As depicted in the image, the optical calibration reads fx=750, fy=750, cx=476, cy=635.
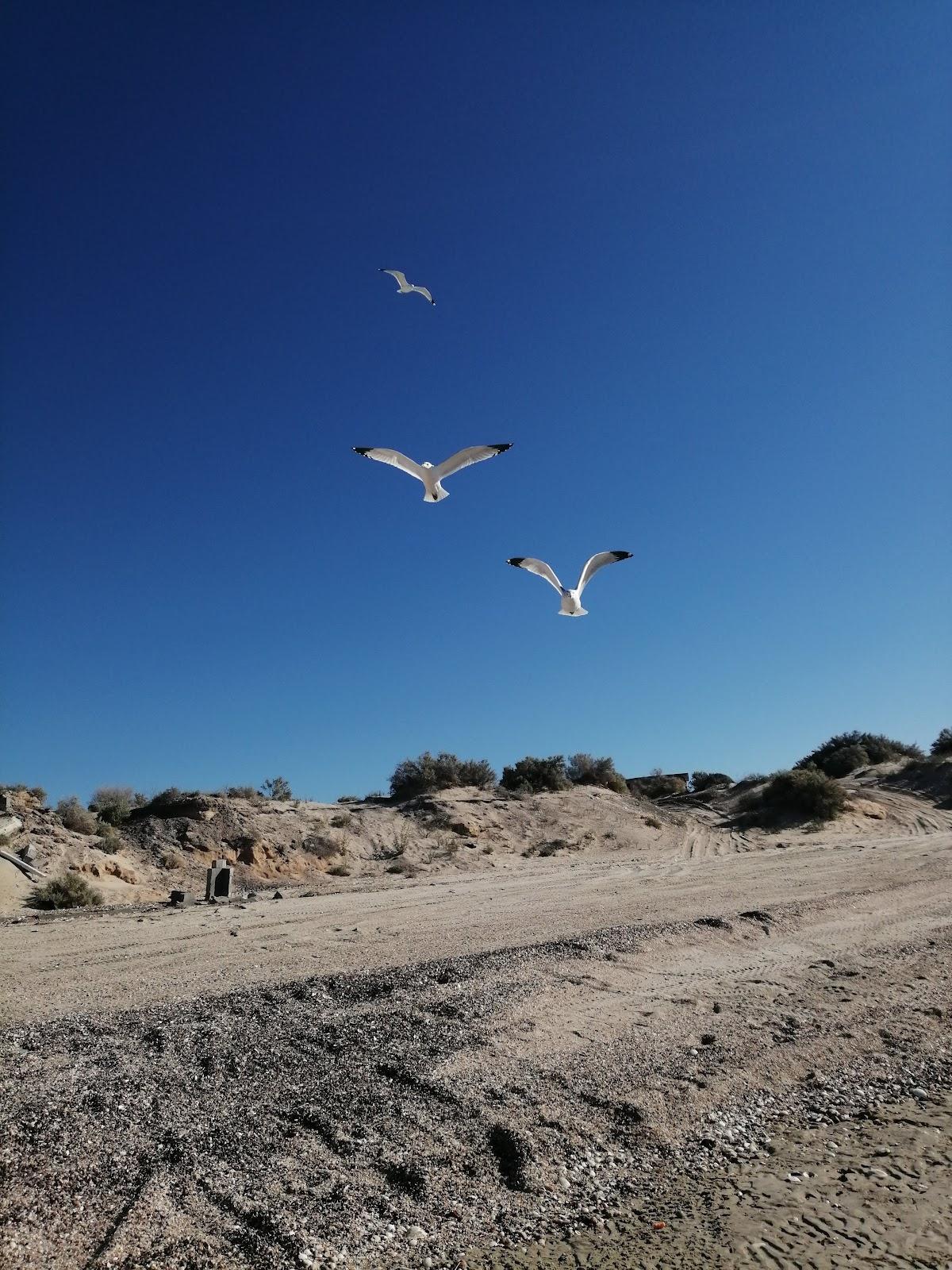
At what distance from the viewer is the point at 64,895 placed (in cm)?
1229

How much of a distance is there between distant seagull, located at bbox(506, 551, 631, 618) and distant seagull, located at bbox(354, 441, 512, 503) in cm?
202

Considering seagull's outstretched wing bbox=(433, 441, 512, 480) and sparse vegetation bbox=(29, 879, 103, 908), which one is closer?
seagull's outstretched wing bbox=(433, 441, 512, 480)

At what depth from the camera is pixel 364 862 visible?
1855 cm

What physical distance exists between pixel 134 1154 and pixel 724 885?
10279 mm

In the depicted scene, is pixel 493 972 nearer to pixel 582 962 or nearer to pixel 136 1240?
pixel 582 962

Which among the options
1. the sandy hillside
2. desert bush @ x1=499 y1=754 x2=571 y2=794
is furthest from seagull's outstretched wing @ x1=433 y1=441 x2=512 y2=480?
desert bush @ x1=499 y1=754 x2=571 y2=794

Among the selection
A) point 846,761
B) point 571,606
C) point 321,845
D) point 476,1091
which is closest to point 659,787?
point 846,761

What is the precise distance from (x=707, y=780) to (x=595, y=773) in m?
9.26

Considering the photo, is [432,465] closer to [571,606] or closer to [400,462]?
[400,462]

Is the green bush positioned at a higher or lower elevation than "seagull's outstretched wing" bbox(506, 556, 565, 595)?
lower

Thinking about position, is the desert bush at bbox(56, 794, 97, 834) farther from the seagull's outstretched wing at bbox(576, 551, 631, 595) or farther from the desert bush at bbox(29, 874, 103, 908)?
the seagull's outstretched wing at bbox(576, 551, 631, 595)

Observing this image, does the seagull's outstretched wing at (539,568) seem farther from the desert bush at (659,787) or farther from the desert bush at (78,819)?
the desert bush at (659,787)

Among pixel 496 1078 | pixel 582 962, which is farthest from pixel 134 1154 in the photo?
pixel 582 962

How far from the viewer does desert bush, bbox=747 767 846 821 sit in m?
23.2
